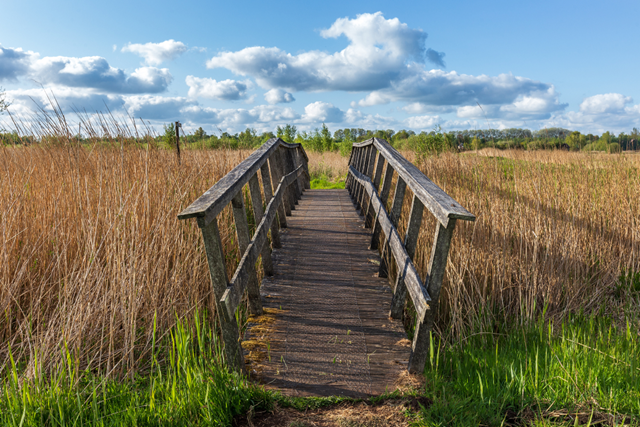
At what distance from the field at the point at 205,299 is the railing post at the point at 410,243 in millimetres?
476

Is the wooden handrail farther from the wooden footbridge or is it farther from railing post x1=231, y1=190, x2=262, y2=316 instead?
railing post x1=231, y1=190, x2=262, y2=316

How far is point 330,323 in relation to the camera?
3146 millimetres

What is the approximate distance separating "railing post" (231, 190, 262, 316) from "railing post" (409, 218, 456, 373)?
4.34 feet

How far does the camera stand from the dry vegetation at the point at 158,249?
9.45 feet

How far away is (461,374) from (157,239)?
276cm

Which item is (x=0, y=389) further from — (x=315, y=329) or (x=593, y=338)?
(x=593, y=338)

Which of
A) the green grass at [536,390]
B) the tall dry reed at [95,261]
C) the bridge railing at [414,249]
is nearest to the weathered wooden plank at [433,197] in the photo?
the bridge railing at [414,249]

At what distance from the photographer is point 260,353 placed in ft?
9.03

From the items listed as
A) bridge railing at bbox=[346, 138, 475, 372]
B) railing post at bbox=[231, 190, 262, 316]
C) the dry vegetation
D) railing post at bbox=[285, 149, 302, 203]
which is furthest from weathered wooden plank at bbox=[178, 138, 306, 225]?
railing post at bbox=[285, 149, 302, 203]

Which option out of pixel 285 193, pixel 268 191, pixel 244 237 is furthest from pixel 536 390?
pixel 285 193

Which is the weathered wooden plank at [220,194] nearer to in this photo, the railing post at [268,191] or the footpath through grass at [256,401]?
the railing post at [268,191]

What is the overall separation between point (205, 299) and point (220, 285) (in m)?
1.58

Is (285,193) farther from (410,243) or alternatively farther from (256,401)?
(256,401)

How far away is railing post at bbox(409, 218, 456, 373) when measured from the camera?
95.8 inches
